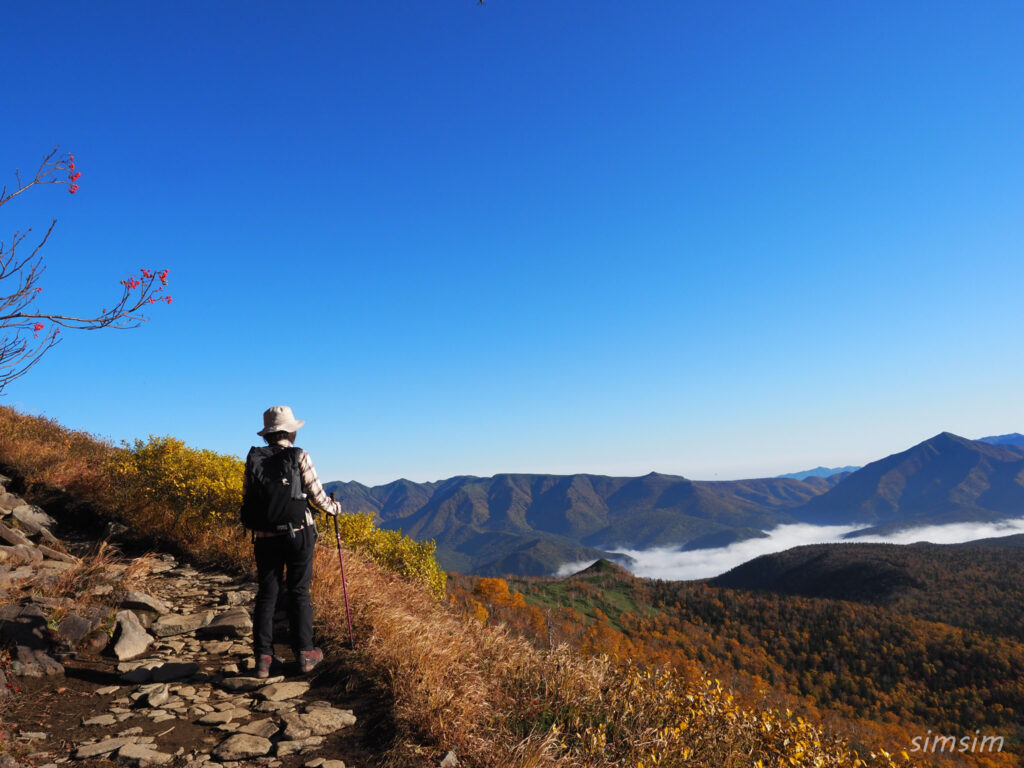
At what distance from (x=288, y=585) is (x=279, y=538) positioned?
555 mm

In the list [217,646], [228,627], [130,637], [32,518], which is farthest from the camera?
[32,518]

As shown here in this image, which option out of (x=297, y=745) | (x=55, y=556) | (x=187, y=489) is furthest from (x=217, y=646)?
(x=187, y=489)

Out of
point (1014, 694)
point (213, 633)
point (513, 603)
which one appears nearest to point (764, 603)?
point (1014, 694)

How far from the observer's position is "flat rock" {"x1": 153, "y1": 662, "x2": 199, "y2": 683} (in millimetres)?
5789

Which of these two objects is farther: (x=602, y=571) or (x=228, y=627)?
(x=602, y=571)

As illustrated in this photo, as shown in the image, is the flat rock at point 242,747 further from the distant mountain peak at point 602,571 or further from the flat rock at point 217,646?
the distant mountain peak at point 602,571

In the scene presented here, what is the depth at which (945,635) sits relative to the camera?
110m

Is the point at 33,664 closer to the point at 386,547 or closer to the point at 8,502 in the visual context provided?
the point at 8,502

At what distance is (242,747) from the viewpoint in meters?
4.50

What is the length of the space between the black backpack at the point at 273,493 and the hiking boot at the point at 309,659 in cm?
146

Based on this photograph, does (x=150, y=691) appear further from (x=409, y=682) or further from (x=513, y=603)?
(x=513, y=603)

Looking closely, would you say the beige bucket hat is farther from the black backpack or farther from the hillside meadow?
the hillside meadow

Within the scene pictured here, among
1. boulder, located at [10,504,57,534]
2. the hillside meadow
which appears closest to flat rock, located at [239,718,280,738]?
the hillside meadow

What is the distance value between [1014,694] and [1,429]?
145 meters
